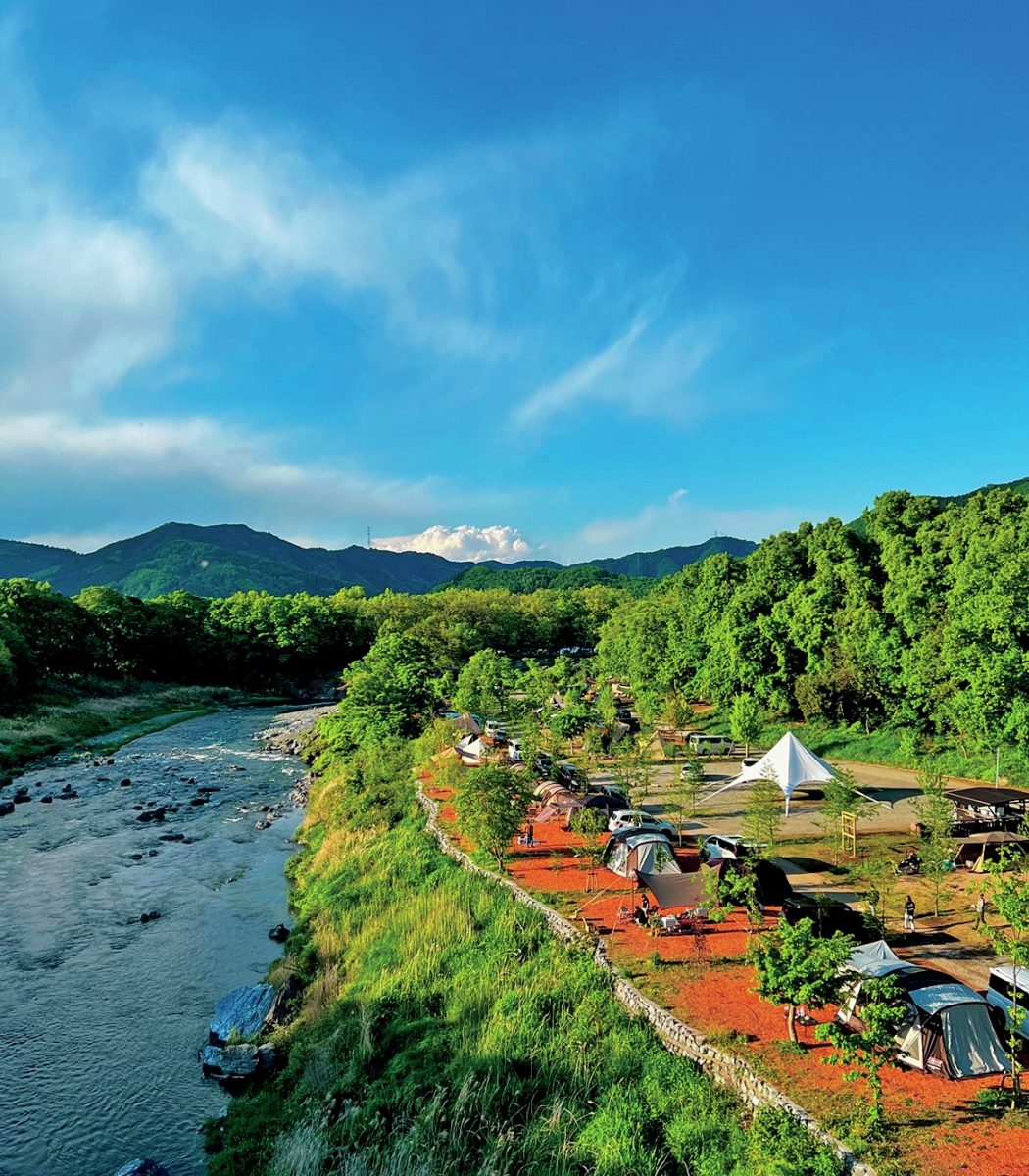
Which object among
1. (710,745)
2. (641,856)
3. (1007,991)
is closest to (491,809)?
(641,856)

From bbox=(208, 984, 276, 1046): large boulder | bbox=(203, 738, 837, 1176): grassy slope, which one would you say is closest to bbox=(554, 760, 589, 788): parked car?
bbox=(203, 738, 837, 1176): grassy slope

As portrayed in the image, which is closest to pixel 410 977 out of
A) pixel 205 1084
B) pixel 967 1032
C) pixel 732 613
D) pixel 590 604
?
pixel 205 1084

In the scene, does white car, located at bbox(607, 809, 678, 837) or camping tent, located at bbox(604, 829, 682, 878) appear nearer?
camping tent, located at bbox(604, 829, 682, 878)

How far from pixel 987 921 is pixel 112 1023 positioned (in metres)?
25.3

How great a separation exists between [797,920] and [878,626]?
28951 millimetres

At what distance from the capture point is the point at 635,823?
27328 mm

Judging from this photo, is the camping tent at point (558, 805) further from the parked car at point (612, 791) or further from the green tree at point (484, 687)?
the green tree at point (484, 687)

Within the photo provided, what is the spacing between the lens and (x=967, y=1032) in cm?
1352

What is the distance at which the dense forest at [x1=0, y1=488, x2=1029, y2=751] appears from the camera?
34219mm

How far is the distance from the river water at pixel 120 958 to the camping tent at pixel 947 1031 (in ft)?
48.9

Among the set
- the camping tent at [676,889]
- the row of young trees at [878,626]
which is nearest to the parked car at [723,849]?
the camping tent at [676,889]

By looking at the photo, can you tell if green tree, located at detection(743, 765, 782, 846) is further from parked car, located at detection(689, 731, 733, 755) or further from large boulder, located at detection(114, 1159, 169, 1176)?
large boulder, located at detection(114, 1159, 169, 1176)

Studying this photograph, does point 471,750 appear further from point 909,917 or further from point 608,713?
point 909,917

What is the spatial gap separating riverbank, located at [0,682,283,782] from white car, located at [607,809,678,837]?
43.8 metres
